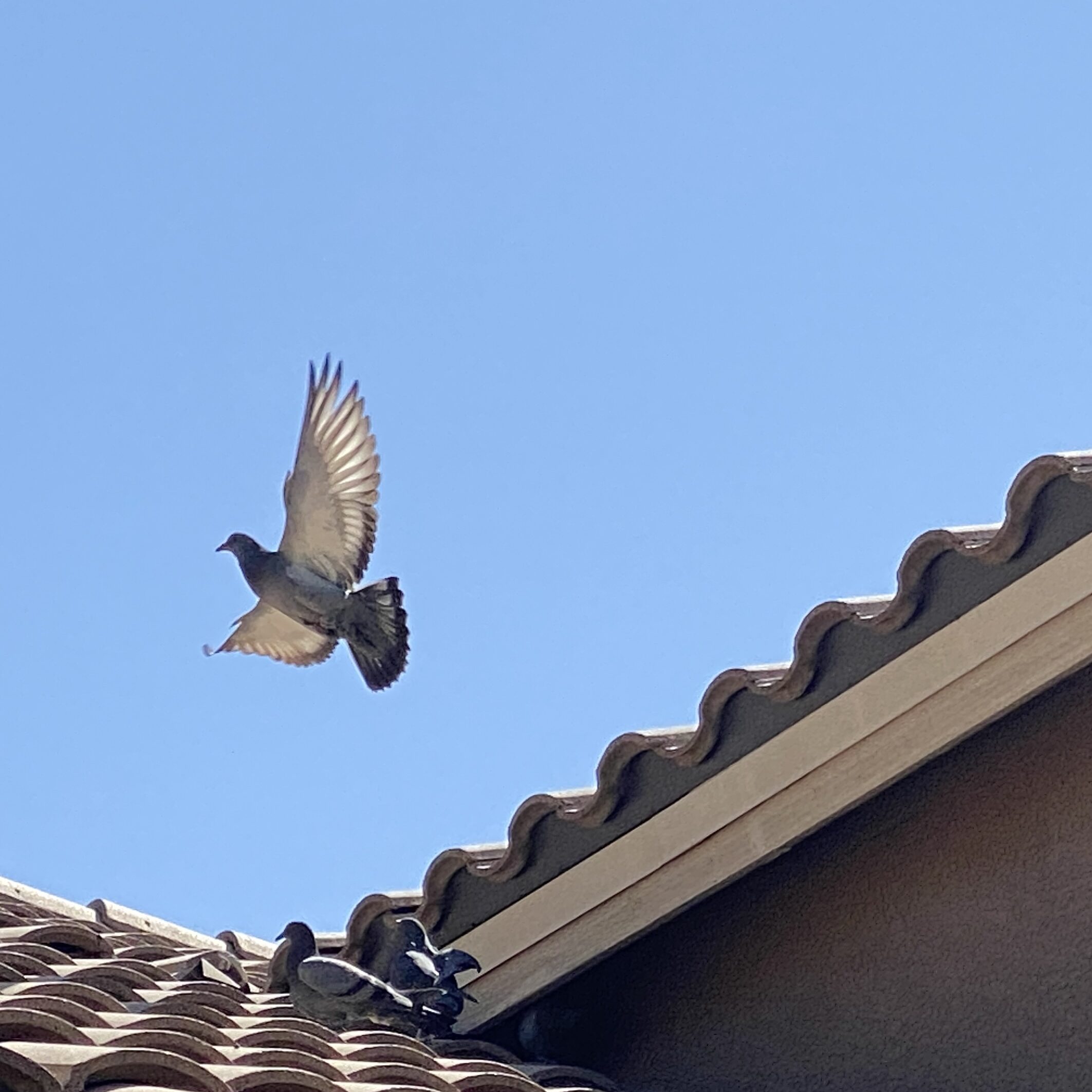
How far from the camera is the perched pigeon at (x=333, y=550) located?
6.63m

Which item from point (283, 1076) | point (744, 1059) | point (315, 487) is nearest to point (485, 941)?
point (744, 1059)

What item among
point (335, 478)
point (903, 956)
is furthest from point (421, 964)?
point (335, 478)

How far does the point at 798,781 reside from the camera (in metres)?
3.92

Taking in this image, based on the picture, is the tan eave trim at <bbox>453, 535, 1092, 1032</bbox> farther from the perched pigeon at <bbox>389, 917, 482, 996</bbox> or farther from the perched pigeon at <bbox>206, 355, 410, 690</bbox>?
the perched pigeon at <bbox>206, 355, 410, 690</bbox>

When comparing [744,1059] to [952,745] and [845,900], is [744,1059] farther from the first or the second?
[952,745]

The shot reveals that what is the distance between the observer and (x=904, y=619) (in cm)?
382

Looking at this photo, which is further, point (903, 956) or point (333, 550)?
point (333, 550)

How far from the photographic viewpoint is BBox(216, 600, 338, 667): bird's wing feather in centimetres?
728

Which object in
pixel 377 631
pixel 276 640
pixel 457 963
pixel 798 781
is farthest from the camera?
pixel 276 640

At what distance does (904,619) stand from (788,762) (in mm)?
371

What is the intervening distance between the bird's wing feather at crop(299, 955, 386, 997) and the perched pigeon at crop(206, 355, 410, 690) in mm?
2790

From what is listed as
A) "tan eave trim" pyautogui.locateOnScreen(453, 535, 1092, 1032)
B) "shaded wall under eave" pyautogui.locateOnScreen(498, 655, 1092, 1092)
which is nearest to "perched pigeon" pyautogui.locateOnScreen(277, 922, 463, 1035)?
"tan eave trim" pyautogui.locateOnScreen(453, 535, 1092, 1032)

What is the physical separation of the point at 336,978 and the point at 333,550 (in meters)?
3.00

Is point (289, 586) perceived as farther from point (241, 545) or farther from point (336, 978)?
point (336, 978)
